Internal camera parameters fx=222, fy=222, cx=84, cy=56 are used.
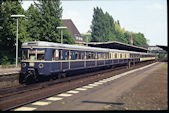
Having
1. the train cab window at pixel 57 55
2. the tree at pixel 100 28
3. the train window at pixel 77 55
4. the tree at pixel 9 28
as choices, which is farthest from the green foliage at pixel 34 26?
the tree at pixel 100 28

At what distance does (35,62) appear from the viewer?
672 inches

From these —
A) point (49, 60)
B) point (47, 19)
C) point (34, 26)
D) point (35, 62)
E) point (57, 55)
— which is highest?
point (47, 19)

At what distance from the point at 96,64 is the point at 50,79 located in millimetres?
9135

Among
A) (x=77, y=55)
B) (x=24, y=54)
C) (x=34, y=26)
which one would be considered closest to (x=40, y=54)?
(x=24, y=54)

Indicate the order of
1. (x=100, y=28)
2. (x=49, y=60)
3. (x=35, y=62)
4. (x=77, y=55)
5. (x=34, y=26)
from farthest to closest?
(x=100, y=28) → (x=34, y=26) → (x=77, y=55) → (x=49, y=60) → (x=35, y=62)

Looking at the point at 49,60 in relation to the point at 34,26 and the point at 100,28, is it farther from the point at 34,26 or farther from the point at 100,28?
the point at 100,28

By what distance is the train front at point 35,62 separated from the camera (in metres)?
17.0

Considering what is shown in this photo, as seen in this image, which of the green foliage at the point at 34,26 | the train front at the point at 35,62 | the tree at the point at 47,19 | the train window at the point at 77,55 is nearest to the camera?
the train front at the point at 35,62

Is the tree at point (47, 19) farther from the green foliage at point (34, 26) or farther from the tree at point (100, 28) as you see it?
the tree at point (100, 28)

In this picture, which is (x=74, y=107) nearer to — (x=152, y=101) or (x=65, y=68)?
(x=152, y=101)

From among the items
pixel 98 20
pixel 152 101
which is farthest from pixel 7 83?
pixel 98 20

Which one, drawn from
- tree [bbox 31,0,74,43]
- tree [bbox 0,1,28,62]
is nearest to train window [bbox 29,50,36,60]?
tree [bbox 0,1,28,62]

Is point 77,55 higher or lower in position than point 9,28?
lower

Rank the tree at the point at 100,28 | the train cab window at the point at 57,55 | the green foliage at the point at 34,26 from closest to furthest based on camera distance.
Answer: the train cab window at the point at 57,55 < the green foliage at the point at 34,26 < the tree at the point at 100,28
